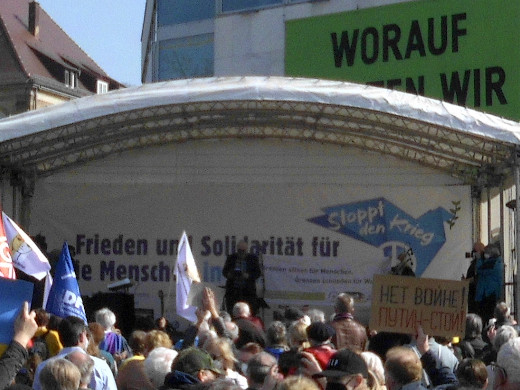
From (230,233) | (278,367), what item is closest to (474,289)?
(230,233)

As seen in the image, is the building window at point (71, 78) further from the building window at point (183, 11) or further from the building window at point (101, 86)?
the building window at point (183, 11)

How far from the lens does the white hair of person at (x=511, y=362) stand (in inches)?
232

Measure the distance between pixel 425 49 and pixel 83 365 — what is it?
1920 centimetres

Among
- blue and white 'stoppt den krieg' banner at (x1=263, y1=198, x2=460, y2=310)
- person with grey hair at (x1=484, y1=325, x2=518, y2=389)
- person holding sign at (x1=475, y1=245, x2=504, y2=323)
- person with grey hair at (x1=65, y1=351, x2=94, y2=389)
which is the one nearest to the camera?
person with grey hair at (x1=65, y1=351, x2=94, y2=389)

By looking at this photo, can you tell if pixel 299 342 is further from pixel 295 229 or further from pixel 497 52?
pixel 497 52

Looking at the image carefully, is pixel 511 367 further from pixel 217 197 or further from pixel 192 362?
pixel 217 197

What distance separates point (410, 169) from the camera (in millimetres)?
19375

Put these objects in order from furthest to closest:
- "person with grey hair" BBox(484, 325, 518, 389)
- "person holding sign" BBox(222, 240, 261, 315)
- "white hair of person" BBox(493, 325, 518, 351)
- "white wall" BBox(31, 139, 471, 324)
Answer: "white wall" BBox(31, 139, 471, 324)
"person holding sign" BBox(222, 240, 261, 315)
"white hair of person" BBox(493, 325, 518, 351)
"person with grey hair" BBox(484, 325, 518, 389)

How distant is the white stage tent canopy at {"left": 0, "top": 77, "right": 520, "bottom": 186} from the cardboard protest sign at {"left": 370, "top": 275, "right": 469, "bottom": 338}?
17.5 ft

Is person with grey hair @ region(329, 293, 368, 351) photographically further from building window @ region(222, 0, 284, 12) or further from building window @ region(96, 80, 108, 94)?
building window @ region(96, 80, 108, 94)

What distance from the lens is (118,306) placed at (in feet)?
56.6

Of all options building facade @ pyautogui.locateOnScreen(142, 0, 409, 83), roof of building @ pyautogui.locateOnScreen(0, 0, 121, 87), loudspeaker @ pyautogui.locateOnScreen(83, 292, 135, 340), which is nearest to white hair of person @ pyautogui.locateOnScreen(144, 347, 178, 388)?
loudspeaker @ pyautogui.locateOnScreen(83, 292, 135, 340)

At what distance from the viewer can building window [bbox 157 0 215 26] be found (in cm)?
3332

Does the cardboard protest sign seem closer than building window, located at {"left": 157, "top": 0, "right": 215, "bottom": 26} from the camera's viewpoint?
Yes
